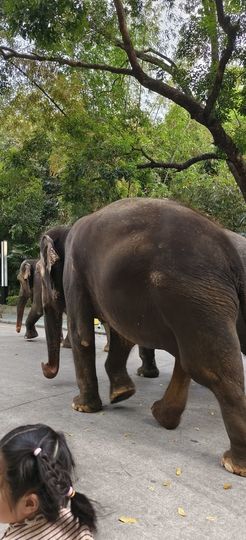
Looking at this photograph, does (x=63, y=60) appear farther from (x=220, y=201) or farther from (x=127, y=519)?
(x=127, y=519)

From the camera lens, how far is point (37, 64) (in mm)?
10438

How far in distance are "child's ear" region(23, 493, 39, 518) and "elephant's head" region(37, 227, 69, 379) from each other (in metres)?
3.62

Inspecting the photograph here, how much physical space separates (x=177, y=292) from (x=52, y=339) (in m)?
2.31

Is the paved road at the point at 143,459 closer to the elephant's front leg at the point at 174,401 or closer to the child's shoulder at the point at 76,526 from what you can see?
the elephant's front leg at the point at 174,401

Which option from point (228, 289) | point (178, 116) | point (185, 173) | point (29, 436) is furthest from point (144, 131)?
point (29, 436)

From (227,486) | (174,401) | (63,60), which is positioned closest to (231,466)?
(227,486)

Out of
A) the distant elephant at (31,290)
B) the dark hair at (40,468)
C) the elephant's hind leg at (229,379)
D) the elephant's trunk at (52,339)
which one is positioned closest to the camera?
the dark hair at (40,468)

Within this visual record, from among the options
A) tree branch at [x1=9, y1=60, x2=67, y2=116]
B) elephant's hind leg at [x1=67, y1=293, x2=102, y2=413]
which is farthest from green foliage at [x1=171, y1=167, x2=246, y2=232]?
elephant's hind leg at [x1=67, y1=293, x2=102, y2=413]

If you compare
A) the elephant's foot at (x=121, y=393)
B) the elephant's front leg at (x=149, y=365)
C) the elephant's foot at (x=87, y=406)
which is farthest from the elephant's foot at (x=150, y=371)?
the elephant's foot at (x=87, y=406)

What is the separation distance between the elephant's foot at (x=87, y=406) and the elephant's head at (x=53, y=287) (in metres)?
0.71

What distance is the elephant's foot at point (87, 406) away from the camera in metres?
4.66

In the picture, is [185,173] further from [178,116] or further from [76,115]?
[76,115]

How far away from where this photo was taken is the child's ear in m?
1.63

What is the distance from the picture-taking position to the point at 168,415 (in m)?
4.13
